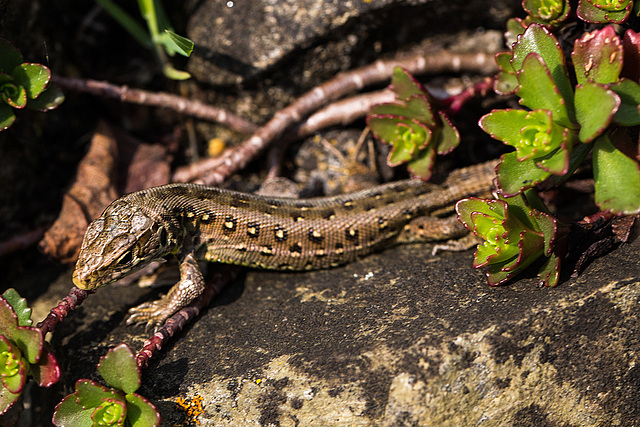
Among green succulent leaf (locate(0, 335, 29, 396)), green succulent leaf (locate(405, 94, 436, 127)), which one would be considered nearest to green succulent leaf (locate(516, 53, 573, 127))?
green succulent leaf (locate(405, 94, 436, 127))

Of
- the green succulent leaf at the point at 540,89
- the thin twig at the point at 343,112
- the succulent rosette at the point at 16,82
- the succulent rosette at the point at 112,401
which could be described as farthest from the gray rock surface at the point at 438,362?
the thin twig at the point at 343,112

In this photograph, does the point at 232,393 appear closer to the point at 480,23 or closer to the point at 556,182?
the point at 556,182

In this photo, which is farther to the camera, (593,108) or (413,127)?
(413,127)

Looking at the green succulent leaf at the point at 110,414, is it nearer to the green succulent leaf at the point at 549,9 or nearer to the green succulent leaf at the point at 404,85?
the green succulent leaf at the point at 404,85

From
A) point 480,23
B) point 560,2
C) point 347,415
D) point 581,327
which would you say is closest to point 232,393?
point 347,415

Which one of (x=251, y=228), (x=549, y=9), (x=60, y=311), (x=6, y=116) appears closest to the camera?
(x=60, y=311)

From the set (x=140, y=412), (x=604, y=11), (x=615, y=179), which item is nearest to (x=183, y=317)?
(x=140, y=412)

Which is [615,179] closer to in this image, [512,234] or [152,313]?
[512,234]
